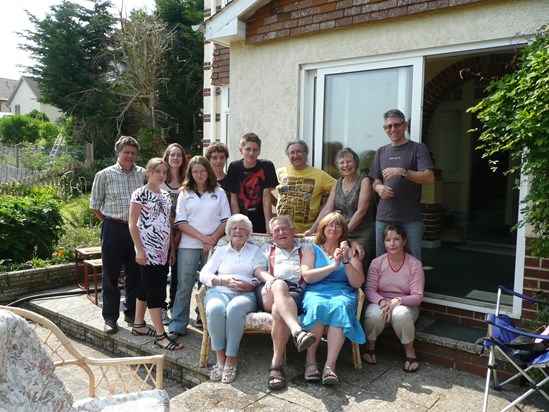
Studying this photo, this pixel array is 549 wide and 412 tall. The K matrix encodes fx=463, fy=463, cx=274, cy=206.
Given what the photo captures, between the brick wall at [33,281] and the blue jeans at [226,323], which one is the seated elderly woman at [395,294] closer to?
the blue jeans at [226,323]

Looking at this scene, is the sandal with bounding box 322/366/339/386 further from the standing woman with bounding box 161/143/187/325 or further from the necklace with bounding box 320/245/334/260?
the standing woman with bounding box 161/143/187/325

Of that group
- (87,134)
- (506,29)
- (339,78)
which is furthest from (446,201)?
(87,134)

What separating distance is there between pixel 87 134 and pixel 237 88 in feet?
45.3

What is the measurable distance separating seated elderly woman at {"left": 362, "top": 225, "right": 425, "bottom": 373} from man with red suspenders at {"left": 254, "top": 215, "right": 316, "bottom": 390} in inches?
23.0

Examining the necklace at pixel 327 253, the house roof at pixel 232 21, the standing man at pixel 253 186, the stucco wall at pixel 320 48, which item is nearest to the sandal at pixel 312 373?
the necklace at pixel 327 253

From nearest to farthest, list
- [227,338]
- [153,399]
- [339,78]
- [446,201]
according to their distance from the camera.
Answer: [153,399], [227,338], [339,78], [446,201]

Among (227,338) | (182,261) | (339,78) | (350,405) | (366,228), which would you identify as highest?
(339,78)

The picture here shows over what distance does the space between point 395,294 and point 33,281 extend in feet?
14.9

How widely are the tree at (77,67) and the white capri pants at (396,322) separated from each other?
15.6m

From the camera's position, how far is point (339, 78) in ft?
15.2

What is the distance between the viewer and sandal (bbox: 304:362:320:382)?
324 cm

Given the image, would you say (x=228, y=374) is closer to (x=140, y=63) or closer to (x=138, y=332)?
(x=138, y=332)

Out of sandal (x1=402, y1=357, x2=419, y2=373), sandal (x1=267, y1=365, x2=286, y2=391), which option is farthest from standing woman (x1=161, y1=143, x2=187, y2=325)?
sandal (x1=402, y1=357, x2=419, y2=373)

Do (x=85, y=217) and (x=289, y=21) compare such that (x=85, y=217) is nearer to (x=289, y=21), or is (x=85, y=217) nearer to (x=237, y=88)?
(x=237, y=88)
